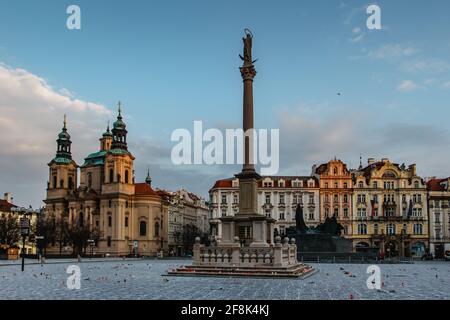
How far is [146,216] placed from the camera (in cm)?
10275

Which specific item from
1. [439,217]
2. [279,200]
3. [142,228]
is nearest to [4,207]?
[142,228]

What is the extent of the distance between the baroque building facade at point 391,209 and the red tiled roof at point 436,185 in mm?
2576

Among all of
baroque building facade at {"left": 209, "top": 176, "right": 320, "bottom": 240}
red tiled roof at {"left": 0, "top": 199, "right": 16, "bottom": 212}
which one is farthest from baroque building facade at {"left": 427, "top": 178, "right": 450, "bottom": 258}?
red tiled roof at {"left": 0, "top": 199, "right": 16, "bottom": 212}

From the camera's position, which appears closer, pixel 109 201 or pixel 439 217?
pixel 439 217

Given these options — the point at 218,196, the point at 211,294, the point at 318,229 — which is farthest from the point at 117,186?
the point at 211,294

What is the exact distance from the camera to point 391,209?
9188 centimetres

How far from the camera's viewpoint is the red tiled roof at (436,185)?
94.2 m

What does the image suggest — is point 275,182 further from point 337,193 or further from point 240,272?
point 240,272

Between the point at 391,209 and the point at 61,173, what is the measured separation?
6034 cm

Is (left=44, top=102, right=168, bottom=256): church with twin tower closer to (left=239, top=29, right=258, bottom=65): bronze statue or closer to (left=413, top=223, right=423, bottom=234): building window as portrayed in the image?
(left=413, top=223, right=423, bottom=234): building window

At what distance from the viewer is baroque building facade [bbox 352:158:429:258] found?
91062 mm

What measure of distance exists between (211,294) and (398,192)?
78754 mm

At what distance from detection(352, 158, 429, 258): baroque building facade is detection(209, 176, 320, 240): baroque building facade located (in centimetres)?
702

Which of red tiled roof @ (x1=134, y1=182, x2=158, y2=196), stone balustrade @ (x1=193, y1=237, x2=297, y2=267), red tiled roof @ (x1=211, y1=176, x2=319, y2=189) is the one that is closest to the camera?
stone balustrade @ (x1=193, y1=237, x2=297, y2=267)
